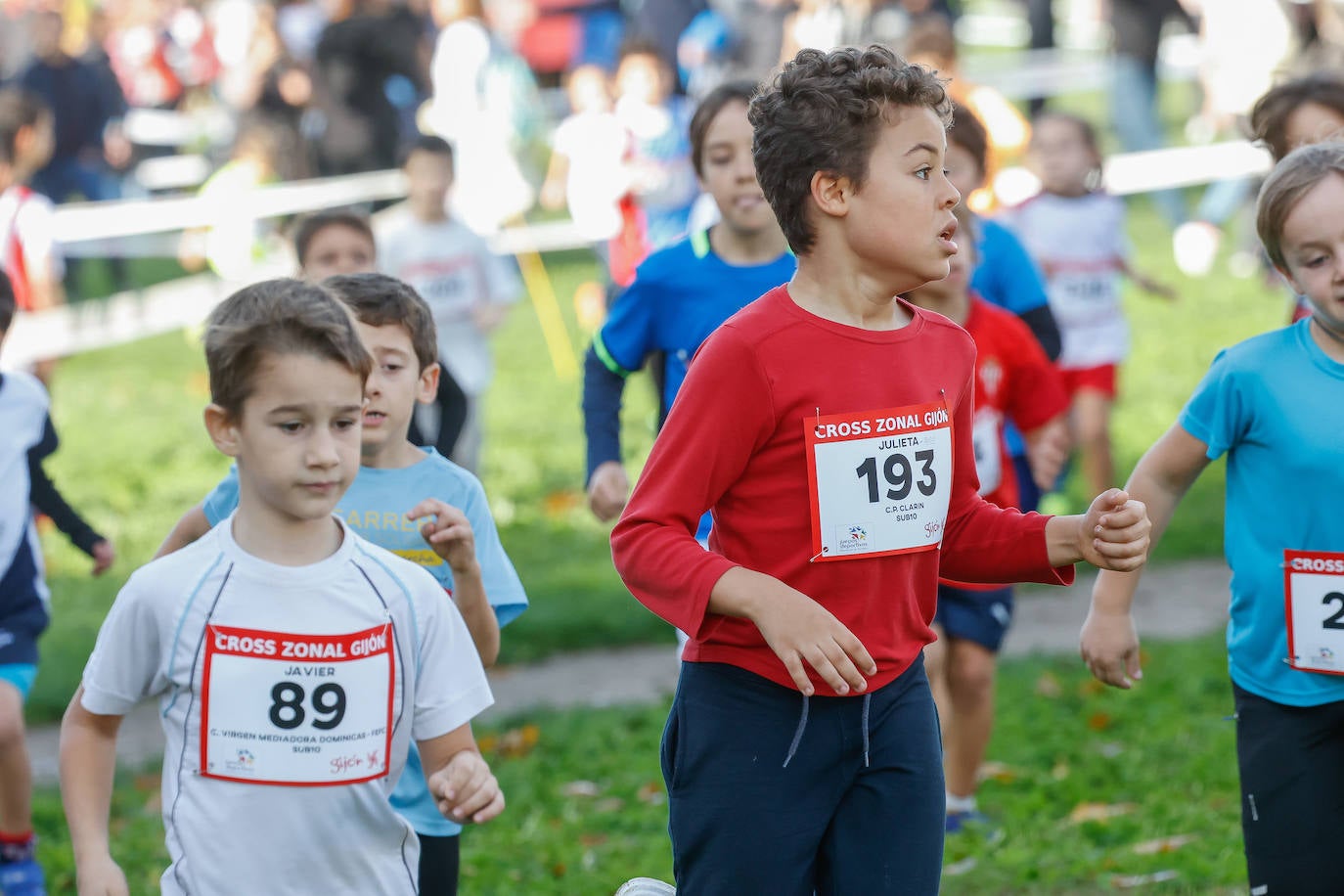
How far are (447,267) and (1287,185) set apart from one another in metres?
5.60

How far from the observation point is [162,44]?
893 inches

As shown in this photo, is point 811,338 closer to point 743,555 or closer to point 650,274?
point 743,555

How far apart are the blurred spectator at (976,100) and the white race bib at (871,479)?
2.64 m

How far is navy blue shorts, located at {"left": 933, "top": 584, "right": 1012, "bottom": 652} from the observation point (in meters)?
5.09

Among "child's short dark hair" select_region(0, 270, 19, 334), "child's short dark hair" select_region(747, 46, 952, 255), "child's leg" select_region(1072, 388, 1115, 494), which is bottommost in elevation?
"child's leg" select_region(1072, 388, 1115, 494)

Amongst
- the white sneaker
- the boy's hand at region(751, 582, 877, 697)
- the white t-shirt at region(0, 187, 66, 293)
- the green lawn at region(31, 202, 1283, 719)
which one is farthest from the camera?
the white t-shirt at region(0, 187, 66, 293)

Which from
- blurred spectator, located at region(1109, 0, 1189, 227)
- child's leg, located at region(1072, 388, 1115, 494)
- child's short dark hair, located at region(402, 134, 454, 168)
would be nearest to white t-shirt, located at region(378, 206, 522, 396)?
child's short dark hair, located at region(402, 134, 454, 168)

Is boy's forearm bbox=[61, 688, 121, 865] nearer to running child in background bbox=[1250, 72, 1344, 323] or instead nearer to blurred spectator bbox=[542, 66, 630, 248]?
running child in background bbox=[1250, 72, 1344, 323]

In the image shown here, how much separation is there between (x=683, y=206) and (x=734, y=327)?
31.0 ft

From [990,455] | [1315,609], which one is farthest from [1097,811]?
[1315,609]

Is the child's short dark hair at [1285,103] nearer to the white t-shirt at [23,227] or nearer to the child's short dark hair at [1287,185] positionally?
the child's short dark hair at [1287,185]

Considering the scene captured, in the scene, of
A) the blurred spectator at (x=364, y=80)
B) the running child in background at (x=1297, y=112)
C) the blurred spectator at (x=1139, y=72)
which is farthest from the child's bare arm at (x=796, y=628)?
the blurred spectator at (x=1139, y=72)

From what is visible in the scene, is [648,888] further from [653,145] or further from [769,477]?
[653,145]

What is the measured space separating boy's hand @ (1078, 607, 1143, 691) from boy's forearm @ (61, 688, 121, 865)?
187cm
